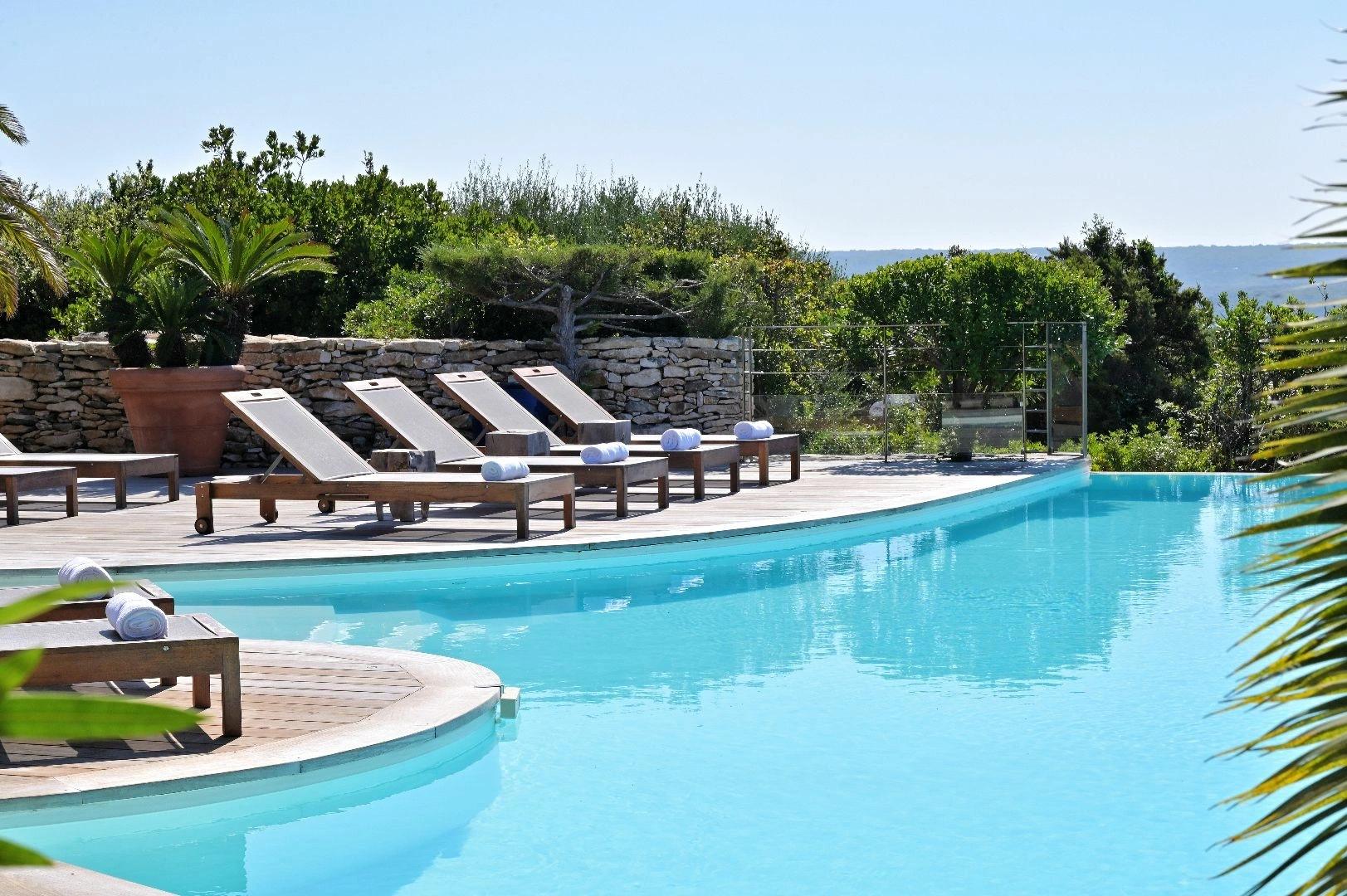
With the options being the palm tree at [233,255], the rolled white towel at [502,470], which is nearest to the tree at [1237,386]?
the rolled white towel at [502,470]

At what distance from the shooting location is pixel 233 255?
552 inches

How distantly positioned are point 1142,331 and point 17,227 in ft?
54.6

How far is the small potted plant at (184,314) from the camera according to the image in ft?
43.6

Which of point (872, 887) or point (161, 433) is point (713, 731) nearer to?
point (872, 887)

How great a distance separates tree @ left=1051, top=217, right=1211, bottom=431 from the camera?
21.1 metres

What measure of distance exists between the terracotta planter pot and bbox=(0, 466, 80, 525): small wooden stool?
233cm

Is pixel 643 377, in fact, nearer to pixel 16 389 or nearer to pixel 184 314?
pixel 184 314

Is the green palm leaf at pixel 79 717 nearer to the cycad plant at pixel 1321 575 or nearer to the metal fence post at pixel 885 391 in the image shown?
the cycad plant at pixel 1321 575

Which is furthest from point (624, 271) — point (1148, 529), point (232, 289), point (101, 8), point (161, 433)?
point (101, 8)

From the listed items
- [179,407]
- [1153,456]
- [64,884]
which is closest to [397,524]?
[179,407]

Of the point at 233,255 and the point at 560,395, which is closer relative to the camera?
the point at 560,395

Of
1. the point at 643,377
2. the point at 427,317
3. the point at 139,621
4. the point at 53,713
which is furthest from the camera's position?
the point at 427,317

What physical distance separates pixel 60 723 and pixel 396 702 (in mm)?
4877

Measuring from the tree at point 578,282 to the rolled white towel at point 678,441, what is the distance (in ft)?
13.3
